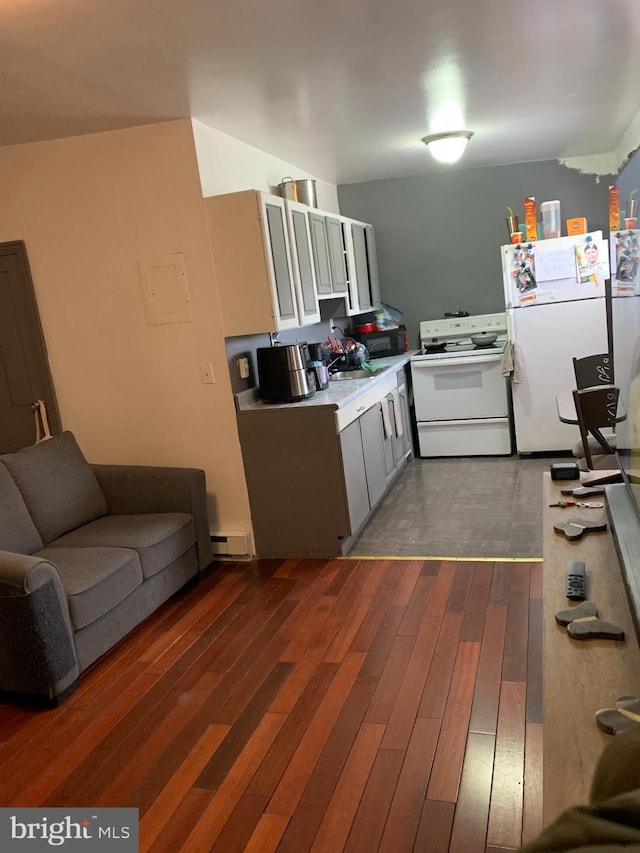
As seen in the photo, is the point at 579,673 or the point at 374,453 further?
the point at 374,453

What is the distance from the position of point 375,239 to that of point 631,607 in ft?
17.2

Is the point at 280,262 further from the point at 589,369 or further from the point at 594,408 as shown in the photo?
the point at 594,408

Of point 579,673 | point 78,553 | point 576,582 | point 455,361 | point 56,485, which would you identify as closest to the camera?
point 579,673

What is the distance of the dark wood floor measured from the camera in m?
1.91

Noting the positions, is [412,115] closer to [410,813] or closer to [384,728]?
[384,728]

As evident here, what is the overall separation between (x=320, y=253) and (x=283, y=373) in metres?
1.09

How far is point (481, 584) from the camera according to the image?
3277mm

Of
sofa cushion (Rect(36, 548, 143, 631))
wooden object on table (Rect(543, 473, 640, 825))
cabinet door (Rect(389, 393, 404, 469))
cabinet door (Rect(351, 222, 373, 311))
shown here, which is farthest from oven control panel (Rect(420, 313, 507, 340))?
wooden object on table (Rect(543, 473, 640, 825))

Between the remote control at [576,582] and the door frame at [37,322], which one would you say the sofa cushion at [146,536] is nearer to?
the door frame at [37,322]

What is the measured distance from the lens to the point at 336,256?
4.93 meters

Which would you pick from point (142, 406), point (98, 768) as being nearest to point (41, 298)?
point (142, 406)

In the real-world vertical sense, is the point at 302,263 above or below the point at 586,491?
above

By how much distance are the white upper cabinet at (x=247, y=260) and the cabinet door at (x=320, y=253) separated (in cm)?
66

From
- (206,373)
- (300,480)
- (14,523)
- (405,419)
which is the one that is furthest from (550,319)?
(14,523)
